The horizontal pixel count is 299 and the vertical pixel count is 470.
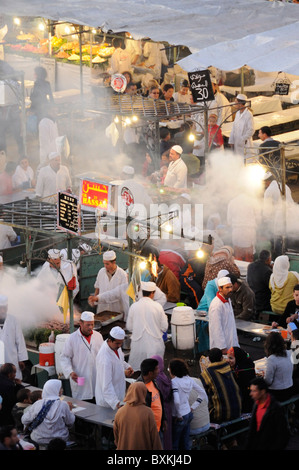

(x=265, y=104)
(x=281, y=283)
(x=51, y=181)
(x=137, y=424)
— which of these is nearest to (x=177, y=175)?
(x=51, y=181)

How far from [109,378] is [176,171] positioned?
6.42 meters

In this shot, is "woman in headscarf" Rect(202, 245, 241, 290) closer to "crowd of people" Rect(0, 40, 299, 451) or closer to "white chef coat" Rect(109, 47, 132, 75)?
"crowd of people" Rect(0, 40, 299, 451)

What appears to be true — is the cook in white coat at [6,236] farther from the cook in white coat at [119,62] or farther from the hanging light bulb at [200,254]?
the cook in white coat at [119,62]

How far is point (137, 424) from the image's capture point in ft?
24.5

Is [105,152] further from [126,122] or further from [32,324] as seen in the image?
[32,324]

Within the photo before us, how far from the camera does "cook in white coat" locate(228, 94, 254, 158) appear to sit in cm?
1570

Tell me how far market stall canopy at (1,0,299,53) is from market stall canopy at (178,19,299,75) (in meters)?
1.34

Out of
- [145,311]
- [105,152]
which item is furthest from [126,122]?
[145,311]

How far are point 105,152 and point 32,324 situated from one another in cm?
670

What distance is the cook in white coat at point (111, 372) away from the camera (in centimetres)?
886

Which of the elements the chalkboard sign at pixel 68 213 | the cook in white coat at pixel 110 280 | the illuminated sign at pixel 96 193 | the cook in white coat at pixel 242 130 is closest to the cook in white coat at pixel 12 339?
the chalkboard sign at pixel 68 213

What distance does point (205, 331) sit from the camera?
37.7 ft

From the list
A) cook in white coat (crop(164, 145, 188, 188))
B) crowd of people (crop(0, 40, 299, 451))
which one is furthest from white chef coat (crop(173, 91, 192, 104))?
cook in white coat (crop(164, 145, 188, 188))
